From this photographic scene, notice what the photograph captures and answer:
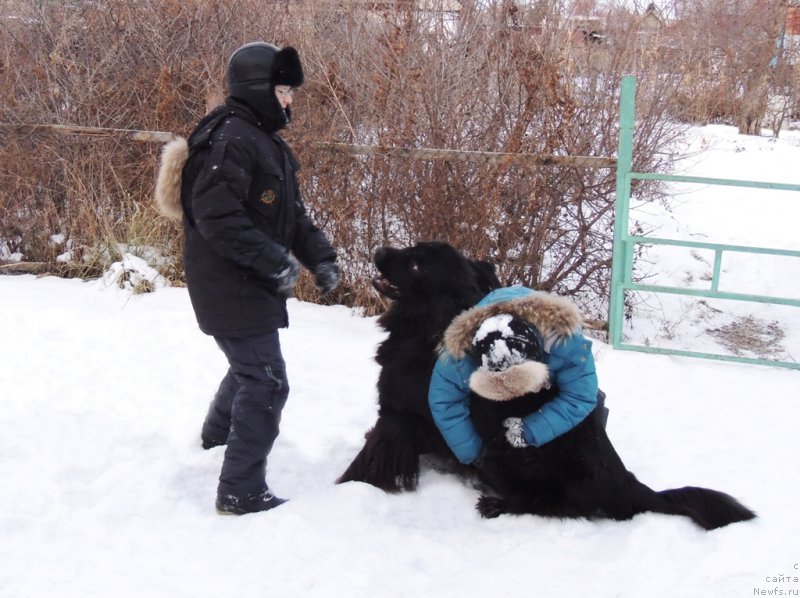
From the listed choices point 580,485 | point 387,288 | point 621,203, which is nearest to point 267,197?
point 387,288

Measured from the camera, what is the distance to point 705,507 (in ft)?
8.65

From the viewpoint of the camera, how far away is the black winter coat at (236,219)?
2.46m

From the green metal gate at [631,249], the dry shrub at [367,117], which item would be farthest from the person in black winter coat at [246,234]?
the green metal gate at [631,249]

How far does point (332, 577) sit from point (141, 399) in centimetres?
193

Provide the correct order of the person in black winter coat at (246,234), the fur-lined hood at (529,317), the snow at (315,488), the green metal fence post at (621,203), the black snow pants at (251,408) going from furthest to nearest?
the green metal fence post at (621,203), the black snow pants at (251,408), the fur-lined hood at (529,317), the person in black winter coat at (246,234), the snow at (315,488)

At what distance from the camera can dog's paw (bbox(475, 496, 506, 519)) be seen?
2.77m

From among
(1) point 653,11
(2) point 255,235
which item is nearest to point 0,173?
(2) point 255,235

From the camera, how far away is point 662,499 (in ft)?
8.85

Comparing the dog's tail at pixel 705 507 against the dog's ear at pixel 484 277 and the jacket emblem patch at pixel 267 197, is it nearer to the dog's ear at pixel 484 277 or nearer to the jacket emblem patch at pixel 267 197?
the dog's ear at pixel 484 277

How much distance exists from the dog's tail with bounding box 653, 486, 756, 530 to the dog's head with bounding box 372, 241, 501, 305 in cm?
108

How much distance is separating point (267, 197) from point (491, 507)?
147cm

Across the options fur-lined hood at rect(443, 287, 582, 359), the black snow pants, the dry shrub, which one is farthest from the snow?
the dry shrub

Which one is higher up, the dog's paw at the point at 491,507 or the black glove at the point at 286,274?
the black glove at the point at 286,274

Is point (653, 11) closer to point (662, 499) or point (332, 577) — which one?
point (662, 499)
